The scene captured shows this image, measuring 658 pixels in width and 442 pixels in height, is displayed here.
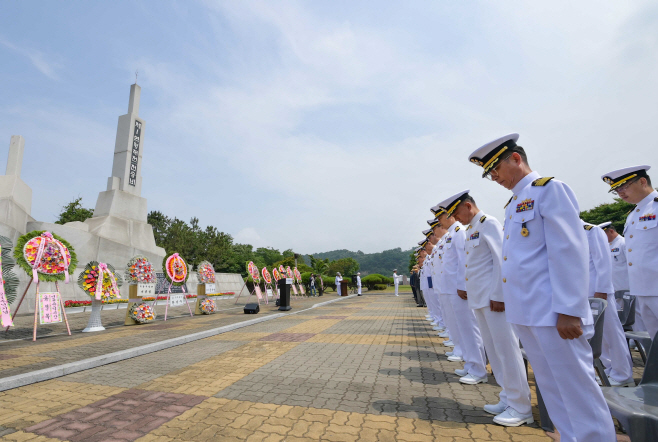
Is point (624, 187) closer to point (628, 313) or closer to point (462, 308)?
point (628, 313)

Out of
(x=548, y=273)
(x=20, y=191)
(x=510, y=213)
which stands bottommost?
(x=548, y=273)

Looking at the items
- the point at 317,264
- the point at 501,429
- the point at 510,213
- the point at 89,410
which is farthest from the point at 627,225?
the point at 317,264

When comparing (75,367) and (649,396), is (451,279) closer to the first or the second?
(649,396)

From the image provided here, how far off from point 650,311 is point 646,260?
56cm

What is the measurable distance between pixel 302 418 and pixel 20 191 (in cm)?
2504

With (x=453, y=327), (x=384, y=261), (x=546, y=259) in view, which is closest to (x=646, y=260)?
(x=546, y=259)

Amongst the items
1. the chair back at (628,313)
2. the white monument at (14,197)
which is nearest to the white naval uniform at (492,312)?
the chair back at (628,313)

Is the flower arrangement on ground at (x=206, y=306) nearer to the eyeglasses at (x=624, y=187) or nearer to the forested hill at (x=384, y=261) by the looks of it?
the eyeglasses at (x=624, y=187)

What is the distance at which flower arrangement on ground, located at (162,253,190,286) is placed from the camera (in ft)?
41.0

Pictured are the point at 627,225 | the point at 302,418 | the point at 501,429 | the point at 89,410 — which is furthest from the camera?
the point at 627,225

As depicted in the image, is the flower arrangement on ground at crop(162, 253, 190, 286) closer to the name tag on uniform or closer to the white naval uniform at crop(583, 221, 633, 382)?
the white naval uniform at crop(583, 221, 633, 382)

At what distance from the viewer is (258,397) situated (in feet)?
12.2

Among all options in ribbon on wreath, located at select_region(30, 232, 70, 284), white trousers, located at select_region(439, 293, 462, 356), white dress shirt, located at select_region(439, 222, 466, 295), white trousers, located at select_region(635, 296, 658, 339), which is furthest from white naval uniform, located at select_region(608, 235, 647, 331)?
ribbon on wreath, located at select_region(30, 232, 70, 284)

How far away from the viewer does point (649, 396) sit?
2.11 metres
